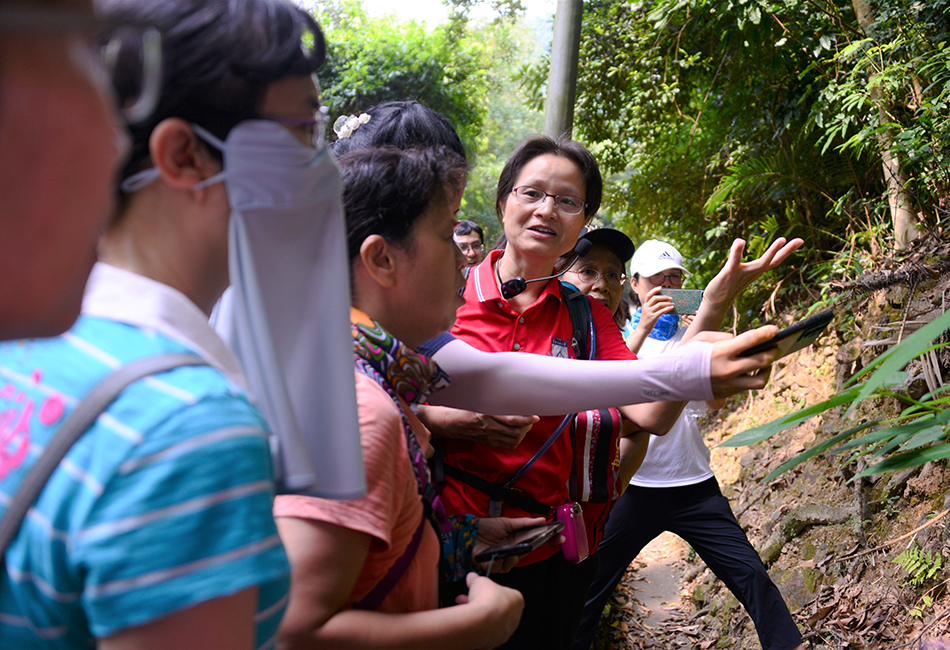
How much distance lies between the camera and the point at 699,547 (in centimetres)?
339

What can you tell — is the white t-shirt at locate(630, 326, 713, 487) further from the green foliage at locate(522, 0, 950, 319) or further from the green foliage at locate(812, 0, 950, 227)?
the green foliage at locate(522, 0, 950, 319)

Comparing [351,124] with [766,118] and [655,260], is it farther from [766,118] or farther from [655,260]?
[766,118]

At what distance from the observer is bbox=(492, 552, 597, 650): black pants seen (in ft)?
7.16

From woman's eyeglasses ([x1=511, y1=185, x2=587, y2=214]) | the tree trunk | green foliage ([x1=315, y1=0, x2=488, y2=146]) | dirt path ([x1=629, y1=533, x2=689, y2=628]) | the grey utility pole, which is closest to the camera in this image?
woman's eyeglasses ([x1=511, y1=185, x2=587, y2=214])

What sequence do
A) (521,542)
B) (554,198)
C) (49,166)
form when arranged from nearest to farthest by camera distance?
(49,166)
(521,542)
(554,198)

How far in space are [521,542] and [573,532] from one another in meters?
0.65

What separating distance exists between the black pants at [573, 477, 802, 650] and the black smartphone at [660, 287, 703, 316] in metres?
0.95

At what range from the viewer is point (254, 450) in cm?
73

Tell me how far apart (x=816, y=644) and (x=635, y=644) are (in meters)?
1.05

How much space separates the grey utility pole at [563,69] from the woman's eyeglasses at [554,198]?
166cm

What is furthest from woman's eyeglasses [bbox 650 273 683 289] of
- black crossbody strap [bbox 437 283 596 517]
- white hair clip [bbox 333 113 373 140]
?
white hair clip [bbox 333 113 373 140]

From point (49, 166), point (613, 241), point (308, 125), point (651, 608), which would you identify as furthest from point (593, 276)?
point (49, 166)

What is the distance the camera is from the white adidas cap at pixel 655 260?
4.21 meters

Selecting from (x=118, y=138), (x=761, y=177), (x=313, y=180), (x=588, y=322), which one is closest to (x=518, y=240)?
(x=588, y=322)
